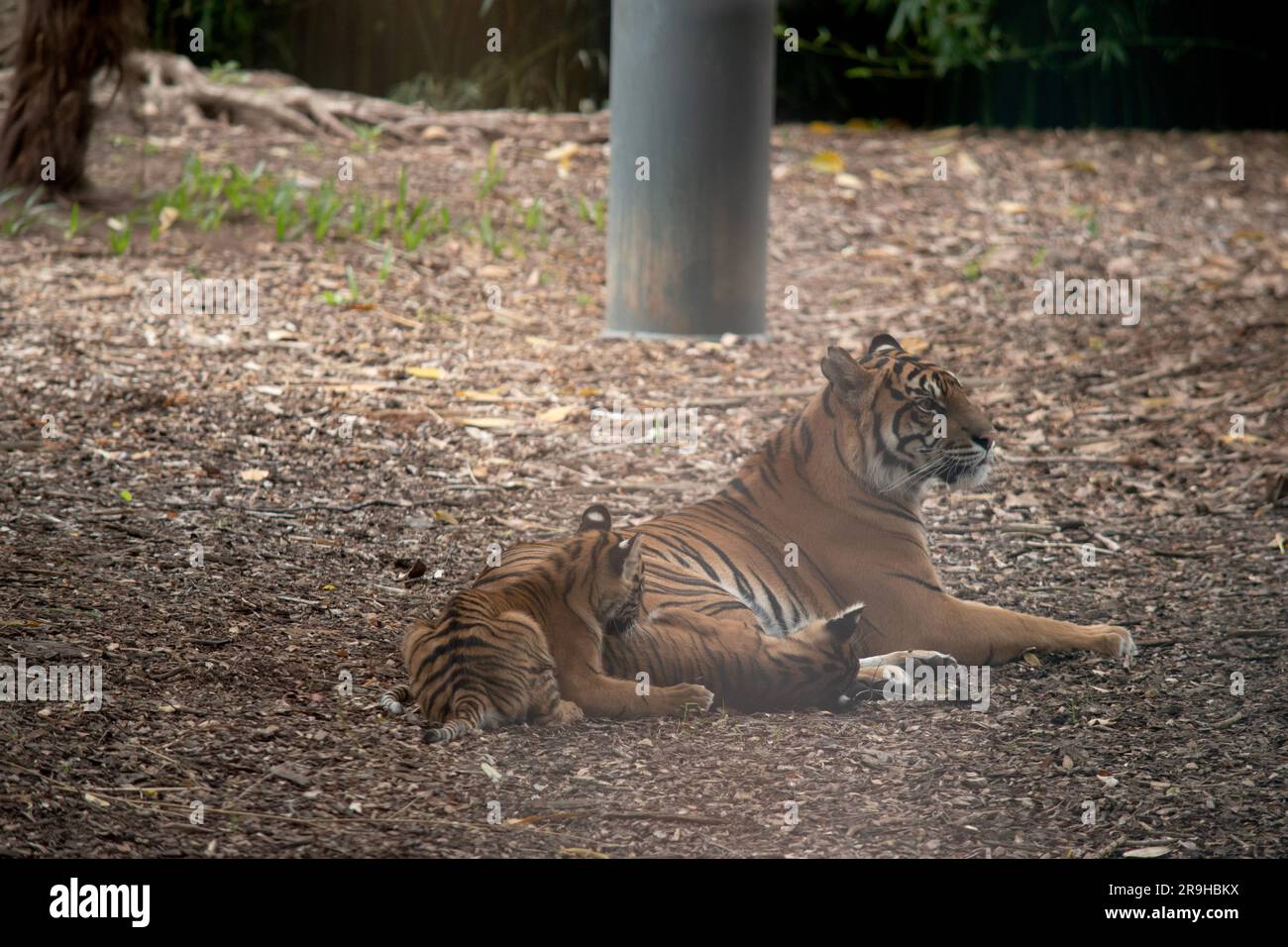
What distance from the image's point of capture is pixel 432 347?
7.00m

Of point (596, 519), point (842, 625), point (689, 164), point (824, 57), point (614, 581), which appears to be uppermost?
point (824, 57)

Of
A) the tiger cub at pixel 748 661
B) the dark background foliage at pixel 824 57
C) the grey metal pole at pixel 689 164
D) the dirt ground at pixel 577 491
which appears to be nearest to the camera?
the dirt ground at pixel 577 491

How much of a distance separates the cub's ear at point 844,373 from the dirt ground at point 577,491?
34.0 inches

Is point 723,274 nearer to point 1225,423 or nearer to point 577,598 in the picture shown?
point 1225,423

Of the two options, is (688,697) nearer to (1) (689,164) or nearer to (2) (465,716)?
(2) (465,716)

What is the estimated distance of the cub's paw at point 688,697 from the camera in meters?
3.61

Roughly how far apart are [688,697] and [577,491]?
1.99 meters

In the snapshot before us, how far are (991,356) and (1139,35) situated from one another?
4.70 metres

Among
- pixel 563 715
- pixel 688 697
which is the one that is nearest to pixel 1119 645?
pixel 688 697

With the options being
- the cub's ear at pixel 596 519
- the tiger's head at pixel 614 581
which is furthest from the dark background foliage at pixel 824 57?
the tiger's head at pixel 614 581

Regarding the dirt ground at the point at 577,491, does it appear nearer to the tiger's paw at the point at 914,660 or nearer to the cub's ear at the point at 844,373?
the tiger's paw at the point at 914,660

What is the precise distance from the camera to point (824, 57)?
11.8 m

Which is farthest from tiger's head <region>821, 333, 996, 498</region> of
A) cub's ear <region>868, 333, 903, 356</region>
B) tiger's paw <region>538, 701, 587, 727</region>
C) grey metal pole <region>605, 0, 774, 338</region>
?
grey metal pole <region>605, 0, 774, 338</region>

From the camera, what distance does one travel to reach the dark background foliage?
36.4 feet
